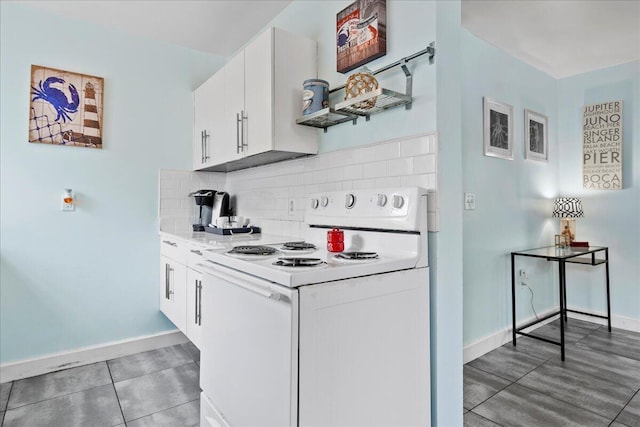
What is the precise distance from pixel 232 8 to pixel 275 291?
83.2 inches

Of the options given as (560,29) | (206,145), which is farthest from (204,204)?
(560,29)

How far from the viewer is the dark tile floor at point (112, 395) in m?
1.88

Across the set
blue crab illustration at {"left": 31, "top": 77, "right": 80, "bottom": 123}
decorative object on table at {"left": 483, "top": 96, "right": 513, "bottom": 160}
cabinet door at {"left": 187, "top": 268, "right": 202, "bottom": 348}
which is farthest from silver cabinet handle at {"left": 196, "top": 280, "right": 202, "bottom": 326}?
decorative object on table at {"left": 483, "top": 96, "right": 513, "bottom": 160}

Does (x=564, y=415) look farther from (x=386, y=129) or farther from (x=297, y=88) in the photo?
(x=297, y=88)

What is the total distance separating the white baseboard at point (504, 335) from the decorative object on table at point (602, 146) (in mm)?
1227

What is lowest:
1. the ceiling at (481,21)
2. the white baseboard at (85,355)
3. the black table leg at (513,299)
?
the white baseboard at (85,355)

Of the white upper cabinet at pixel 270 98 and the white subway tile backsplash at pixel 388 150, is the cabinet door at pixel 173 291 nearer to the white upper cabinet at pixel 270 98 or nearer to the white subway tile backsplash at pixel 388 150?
the white upper cabinet at pixel 270 98

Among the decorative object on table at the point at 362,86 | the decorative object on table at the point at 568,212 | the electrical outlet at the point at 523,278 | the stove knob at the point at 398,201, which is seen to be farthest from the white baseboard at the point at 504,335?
the decorative object on table at the point at 362,86

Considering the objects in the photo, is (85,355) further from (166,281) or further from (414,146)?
(414,146)

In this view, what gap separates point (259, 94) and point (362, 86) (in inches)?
27.4

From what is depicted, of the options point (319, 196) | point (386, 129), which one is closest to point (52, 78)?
point (319, 196)

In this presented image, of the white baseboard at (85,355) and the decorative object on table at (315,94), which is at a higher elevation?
the decorative object on table at (315,94)

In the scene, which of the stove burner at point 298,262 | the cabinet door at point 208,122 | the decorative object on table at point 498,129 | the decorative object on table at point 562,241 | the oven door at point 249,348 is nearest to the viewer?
the oven door at point 249,348

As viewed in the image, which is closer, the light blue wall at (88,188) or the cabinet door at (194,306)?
the cabinet door at (194,306)
